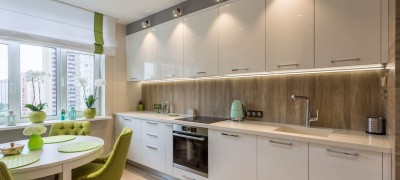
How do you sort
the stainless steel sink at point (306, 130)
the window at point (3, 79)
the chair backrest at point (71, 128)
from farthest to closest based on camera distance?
the window at point (3, 79) → the chair backrest at point (71, 128) → the stainless steel sink at point (306, 130)

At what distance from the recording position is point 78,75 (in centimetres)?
317

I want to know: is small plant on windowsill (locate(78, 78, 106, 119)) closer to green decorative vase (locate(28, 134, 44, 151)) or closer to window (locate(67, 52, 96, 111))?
window (locate(67, 52, 96, 111))

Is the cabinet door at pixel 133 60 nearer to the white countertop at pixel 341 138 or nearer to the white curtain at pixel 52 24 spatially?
the white curtain at pixel 52 24

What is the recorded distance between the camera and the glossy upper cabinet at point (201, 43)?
242 centimetres

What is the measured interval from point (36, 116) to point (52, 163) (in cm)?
157

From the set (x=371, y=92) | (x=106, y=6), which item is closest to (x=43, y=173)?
(x=106, y=6)

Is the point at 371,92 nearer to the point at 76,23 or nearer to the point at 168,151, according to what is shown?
the point at 168,151

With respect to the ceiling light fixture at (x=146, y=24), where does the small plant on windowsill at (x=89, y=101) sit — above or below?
below

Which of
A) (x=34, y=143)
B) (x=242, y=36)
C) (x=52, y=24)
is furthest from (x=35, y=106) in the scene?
(x=242, y=36)

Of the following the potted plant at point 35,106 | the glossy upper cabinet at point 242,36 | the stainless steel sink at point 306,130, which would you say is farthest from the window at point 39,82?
the stainless steel sink at point 306,130

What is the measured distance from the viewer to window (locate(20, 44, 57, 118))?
2.62m

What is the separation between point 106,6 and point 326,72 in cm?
293

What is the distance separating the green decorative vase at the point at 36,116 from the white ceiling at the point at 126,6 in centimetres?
153

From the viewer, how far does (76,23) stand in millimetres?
2881
